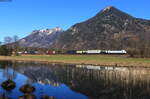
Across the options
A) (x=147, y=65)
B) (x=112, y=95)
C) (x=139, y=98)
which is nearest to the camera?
(x=139, y=98)

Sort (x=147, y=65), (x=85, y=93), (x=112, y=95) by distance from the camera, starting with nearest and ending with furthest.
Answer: (x=112, y=95), (x=85, y=93), (x=147, y=65)

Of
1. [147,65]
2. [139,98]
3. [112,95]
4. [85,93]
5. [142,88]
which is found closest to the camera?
[139,98]

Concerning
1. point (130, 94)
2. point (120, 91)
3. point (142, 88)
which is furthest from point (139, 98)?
point (142, 88)

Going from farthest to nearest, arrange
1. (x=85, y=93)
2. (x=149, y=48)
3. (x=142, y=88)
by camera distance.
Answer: (x=149, y=48) < (x=142, y=88) < (x=85, y=93)

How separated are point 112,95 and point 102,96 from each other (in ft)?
6.59

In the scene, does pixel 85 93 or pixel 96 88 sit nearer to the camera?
pixel 85 93

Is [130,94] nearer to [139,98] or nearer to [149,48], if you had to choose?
[139,98]

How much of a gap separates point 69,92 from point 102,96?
24.3ft

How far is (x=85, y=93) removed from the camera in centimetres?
4916

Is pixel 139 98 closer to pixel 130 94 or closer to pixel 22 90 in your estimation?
pixel 130 94

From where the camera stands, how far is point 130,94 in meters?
46.4

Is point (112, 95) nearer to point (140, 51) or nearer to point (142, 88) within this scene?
point (142, 88)

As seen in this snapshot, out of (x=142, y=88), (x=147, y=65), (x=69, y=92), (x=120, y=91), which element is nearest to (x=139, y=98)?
(x=120, y=91)

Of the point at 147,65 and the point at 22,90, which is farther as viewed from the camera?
the point at 147,65
